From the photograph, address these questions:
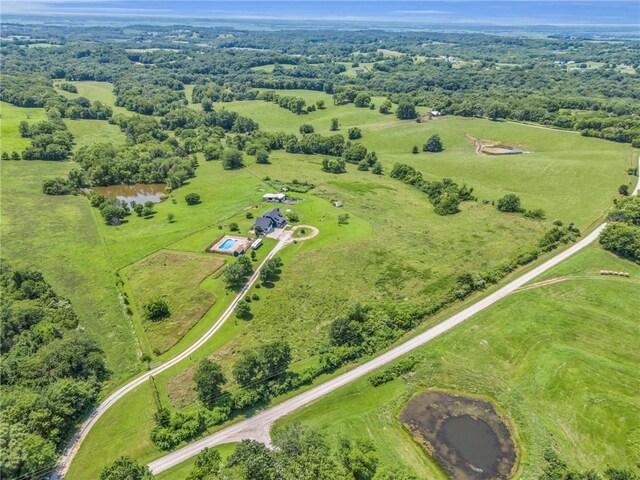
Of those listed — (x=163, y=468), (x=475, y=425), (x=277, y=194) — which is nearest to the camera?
(x=163, y=468)

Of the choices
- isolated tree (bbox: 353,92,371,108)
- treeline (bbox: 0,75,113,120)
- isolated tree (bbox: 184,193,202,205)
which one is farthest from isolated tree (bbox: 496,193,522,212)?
treeline (bbox: 0,75,113,120)

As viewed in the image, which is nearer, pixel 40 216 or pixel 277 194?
pixel 40 216

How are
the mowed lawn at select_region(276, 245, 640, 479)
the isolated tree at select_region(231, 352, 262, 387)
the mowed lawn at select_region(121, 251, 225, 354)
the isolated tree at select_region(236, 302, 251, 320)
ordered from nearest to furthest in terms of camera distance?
the mowed lawn at select_region(276, 245, 640, 479), the isolated tree at select_region(231, 352, 262, 387), the mowed lawn at select_region(121, 251, 225, 354), the isolated tree at select_region(236, 302, 251, 320)

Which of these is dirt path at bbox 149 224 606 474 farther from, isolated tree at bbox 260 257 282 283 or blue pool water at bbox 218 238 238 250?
blue pool water at bbox 218 238 238 250

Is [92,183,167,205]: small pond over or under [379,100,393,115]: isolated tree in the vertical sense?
under

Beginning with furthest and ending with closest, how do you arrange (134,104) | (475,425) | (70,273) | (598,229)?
(134,104) < (598,229) < (70,273) < (475,425)

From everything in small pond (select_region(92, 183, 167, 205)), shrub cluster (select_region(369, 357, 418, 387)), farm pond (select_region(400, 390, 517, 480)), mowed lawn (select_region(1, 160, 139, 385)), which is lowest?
small pond (select_region(92, 183, 167, 205))

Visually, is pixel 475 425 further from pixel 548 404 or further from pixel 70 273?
pixel 70 273

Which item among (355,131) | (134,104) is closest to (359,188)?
(355,131)
